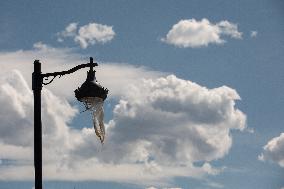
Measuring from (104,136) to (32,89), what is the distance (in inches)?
65.3

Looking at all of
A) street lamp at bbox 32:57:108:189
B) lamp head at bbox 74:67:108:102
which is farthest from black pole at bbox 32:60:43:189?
lamp head at bbox 74:67:108:102

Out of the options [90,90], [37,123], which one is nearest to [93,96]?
[90,90]

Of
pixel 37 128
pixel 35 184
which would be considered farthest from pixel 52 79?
pixel 35 184

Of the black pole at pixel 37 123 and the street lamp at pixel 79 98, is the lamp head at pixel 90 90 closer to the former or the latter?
the street lamp at pixel 79 98

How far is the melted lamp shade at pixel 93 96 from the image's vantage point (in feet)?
33.9

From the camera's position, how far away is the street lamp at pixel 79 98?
946 centimetres

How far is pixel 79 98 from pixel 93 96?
0.85 ft

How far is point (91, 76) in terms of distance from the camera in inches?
410

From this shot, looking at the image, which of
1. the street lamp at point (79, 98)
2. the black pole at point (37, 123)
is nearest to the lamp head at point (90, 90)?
the street lamp at point (79, 98)

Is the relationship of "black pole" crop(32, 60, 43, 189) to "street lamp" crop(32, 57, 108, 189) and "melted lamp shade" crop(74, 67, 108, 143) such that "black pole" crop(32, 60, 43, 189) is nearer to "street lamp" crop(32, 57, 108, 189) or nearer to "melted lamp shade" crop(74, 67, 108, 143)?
"street lamp" crop(32, 57, 108, 189)

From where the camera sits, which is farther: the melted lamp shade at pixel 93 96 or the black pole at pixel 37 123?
the melted lamp shade at pixel 93 96

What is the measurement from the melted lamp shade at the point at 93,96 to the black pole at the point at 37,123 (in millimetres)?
799

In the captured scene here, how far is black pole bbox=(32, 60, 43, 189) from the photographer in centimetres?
935

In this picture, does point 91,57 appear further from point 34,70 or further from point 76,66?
point 34,70
